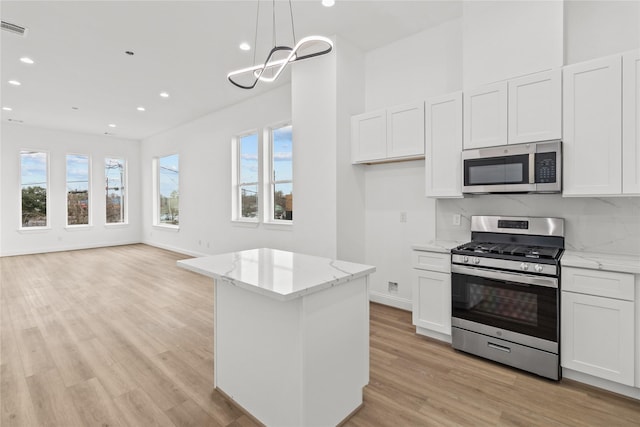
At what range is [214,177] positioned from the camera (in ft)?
21.9

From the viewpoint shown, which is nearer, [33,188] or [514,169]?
[514,169]

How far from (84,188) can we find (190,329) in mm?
7742

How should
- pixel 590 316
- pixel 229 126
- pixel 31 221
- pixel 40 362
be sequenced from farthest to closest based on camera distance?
1. pixel 31 221
2. pixel 229 126
3. pixel 40 362
4. pixel 590 316

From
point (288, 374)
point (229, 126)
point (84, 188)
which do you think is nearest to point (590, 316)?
point (288, 374)

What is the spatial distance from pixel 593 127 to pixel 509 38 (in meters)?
1.04

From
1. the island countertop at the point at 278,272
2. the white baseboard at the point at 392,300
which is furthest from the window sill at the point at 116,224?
the island countertop at the point at 278,272

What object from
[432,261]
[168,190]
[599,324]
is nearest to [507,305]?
[599,324]

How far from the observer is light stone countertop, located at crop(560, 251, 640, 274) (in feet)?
6.69

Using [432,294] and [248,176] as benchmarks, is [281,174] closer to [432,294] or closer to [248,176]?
[248,176]

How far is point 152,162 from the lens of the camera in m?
8.98

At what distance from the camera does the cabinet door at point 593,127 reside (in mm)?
2211

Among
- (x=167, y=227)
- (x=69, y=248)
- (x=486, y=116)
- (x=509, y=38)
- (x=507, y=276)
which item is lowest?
(x=69, y=248)

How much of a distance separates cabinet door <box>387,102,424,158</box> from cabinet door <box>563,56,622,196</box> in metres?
1.20

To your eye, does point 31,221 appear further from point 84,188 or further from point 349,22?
point 349,22
